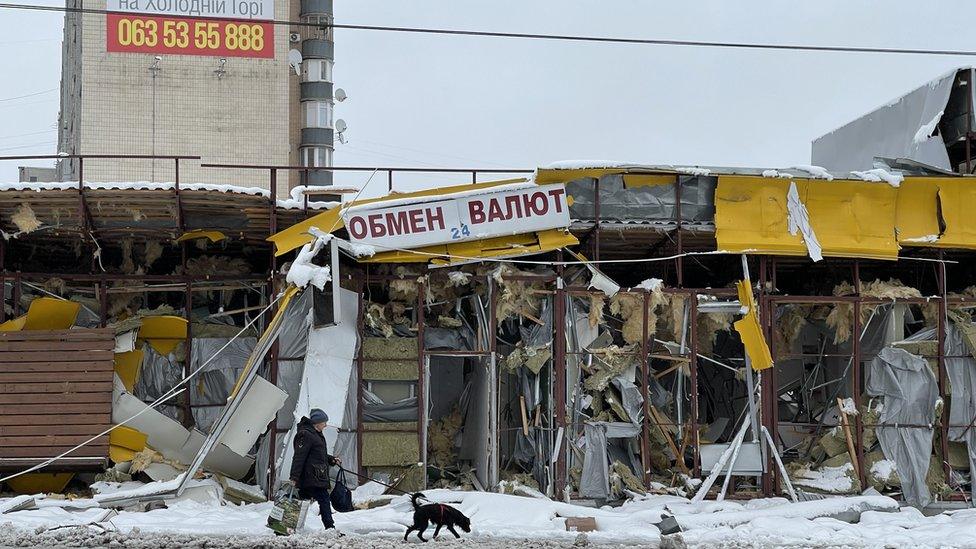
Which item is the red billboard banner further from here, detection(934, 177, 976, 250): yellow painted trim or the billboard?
detection(934, 177, 976, 250): yellow painted trim

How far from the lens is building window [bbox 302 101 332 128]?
38.5m

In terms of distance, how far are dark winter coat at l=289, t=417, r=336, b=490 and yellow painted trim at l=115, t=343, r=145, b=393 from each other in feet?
20.3

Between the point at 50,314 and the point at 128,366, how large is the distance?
144 centimetres

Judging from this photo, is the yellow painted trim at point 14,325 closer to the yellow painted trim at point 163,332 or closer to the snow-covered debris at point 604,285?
the yellow painted trim at point 163,332

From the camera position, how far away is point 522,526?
1514cm

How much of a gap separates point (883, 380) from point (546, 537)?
7129 millimetres

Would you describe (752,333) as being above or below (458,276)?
below

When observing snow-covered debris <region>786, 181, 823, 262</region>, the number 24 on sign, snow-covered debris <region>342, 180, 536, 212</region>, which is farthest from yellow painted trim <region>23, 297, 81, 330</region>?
snow-covered debris <region>786, 181, 823, 262</region>

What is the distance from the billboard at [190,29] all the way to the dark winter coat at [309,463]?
23.2 m

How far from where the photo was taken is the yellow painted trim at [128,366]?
1872cm

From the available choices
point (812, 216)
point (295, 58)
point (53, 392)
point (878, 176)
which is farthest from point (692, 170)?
point (295, 58)

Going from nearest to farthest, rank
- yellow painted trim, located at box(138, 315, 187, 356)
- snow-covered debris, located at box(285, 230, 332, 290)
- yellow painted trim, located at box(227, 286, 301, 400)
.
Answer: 1. yellow painted trim, located at box(227, 286, 301, 400)
2. snow-covered debris, located at box(285, 230, 332, 290)
3. yellow painted trim, located at box(138, 315, 187, 356)

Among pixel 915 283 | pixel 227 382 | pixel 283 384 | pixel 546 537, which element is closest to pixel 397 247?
pixel 283 384

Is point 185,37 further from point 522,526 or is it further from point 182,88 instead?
point 522,526
